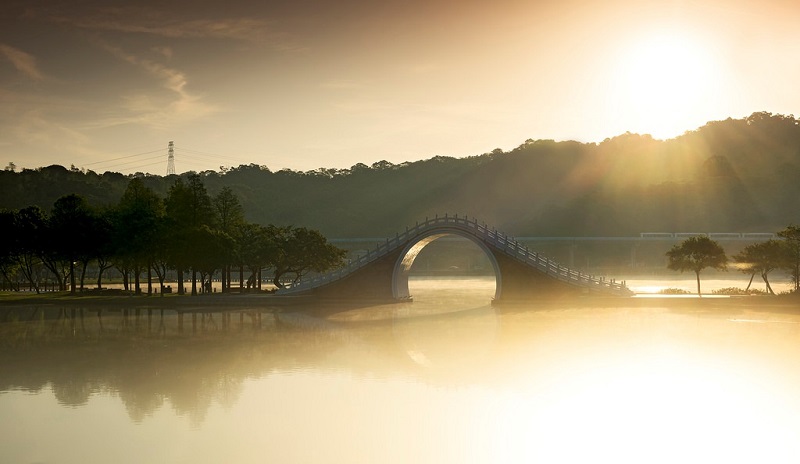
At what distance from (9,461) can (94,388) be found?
887 centimetres

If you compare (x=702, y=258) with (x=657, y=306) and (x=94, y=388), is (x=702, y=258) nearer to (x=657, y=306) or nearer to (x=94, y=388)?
(x=657, y=306)

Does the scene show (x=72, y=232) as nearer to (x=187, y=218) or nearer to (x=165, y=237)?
(x=165, y=237)

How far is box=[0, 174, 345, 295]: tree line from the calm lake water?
58.3ft

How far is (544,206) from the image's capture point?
195m

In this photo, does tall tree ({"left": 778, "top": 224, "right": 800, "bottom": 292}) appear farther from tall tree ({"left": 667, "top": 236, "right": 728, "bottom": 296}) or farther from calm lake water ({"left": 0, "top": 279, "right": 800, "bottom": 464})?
calm lake water ({"left": 0, "top": 279, "right": 800, "bottom": 464})

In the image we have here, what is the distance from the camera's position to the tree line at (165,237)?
206 ft

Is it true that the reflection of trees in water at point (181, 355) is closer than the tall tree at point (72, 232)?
Yes

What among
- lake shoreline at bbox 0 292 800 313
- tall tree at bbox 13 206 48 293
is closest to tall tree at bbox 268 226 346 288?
lake shoreline at bbox 0 292 800 313

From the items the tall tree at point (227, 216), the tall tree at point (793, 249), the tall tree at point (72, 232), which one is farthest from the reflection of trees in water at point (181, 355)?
the tall tree at point (793, 249)

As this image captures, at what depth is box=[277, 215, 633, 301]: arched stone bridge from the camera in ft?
193

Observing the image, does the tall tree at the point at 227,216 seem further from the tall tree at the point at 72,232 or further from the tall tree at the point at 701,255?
the tall tree at the point at 701,255

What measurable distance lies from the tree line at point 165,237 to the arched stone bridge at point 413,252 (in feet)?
18.3

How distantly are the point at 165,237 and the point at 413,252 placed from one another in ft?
65.1

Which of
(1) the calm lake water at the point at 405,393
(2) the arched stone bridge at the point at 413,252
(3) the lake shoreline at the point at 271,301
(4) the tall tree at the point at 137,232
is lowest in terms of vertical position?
(1) the calm lake water at the point at 405,393
